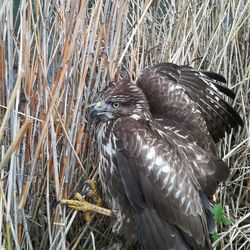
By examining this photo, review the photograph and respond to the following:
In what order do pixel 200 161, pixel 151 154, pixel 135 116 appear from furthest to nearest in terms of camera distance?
pixel 200 161
pixel 135 116
pixel 151 154

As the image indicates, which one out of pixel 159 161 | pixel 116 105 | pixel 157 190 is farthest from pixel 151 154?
pixel 116 105

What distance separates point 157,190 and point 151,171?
91mm

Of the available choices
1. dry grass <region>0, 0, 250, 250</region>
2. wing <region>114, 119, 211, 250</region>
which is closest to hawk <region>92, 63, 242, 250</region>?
wing <region>114, 119, 211, 250</region>

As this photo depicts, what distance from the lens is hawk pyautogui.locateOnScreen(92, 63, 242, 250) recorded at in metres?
2.04

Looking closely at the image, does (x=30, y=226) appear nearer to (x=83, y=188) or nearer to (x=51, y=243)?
(x=51, y=243)

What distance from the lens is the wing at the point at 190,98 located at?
2510 mm

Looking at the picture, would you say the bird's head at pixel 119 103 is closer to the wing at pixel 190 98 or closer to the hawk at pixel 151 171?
the hawk at pixel 151 171

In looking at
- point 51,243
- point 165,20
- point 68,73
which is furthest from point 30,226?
point 165,20

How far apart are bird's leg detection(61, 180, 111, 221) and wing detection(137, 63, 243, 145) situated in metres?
0.52

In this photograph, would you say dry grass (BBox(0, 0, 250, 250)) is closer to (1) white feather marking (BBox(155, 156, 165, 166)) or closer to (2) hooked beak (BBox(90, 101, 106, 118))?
(2) hooked beak (BBox(90, 101, 106, 118))

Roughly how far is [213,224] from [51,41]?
1.17 m

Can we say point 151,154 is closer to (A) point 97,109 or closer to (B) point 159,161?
(B) point 159,161

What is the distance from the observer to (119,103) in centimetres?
220

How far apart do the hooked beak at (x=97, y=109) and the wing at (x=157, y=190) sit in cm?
10
